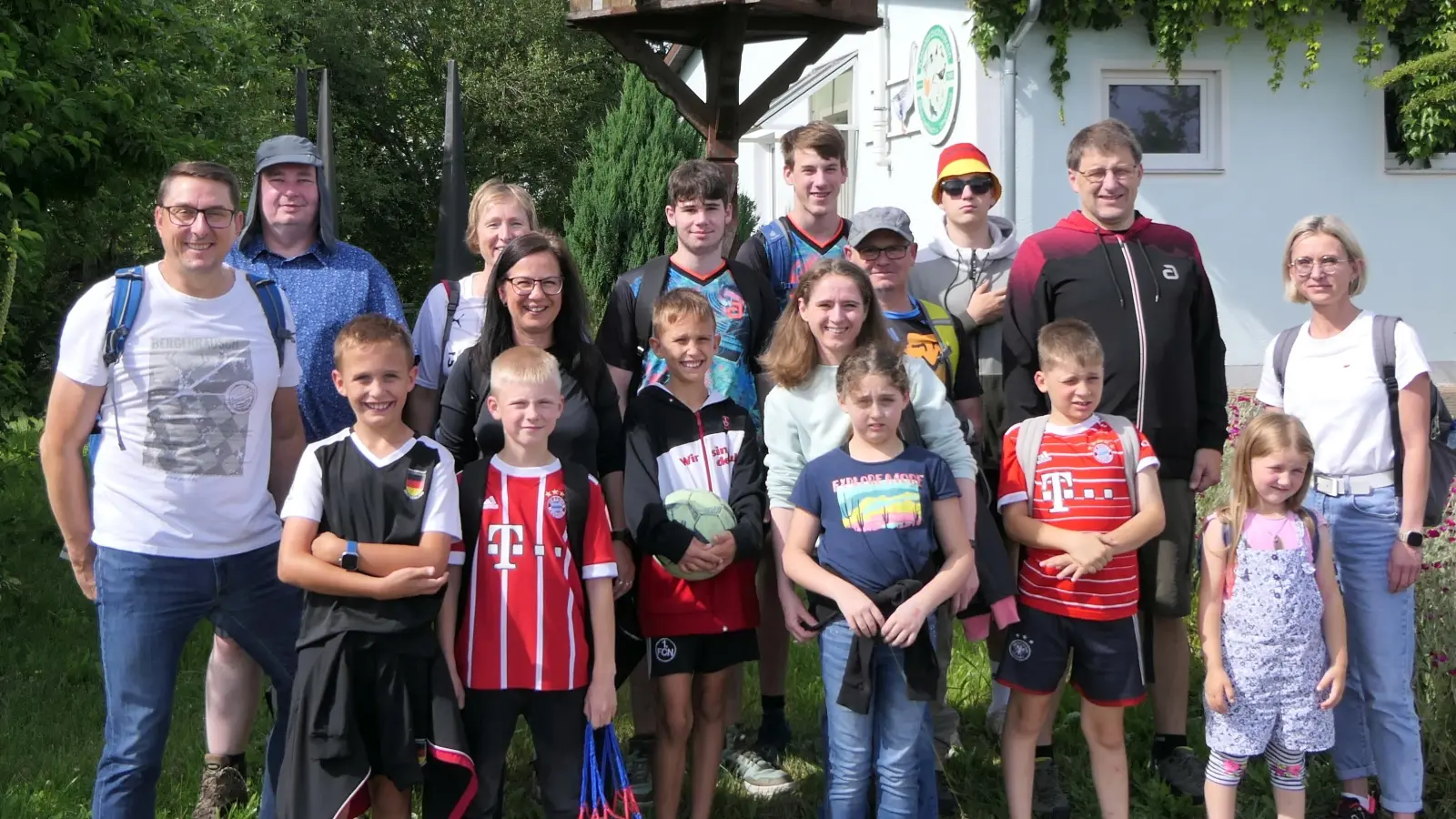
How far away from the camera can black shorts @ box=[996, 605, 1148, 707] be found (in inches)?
141

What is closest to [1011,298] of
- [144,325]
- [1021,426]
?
[1021,426]

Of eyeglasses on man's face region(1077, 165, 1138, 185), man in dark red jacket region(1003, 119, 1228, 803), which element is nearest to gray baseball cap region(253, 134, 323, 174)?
man in dark red jacket region(1003, 119, 1228, 803)

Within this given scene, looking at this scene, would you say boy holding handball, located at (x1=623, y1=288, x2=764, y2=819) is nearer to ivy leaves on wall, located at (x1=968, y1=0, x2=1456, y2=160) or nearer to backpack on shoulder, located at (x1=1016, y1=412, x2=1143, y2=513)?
backpack on shoulder, located at (x1=1016, y1=412, x2=1143, y2=513)

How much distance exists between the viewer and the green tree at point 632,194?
13.3 metres

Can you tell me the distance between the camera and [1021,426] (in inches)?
146

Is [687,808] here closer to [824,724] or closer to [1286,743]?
[824,724]

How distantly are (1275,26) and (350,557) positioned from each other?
9.75 m

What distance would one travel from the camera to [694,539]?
3.46 metres

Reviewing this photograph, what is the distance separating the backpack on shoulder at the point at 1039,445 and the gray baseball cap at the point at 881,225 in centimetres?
71

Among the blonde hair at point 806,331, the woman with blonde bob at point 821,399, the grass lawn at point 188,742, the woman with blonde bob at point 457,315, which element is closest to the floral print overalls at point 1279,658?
the grass lawn at point 188,742

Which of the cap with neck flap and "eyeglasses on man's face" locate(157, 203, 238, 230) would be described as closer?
"eyeglasses on man's face" locate(157, 203, 238, 230)

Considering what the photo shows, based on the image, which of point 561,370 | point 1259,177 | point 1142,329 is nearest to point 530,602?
point 561,370

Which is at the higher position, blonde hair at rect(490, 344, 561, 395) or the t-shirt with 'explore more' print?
blonde hair at rect(490, 344, 561, 395)

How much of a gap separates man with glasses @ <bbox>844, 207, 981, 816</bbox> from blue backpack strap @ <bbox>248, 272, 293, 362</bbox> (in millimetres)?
1755
